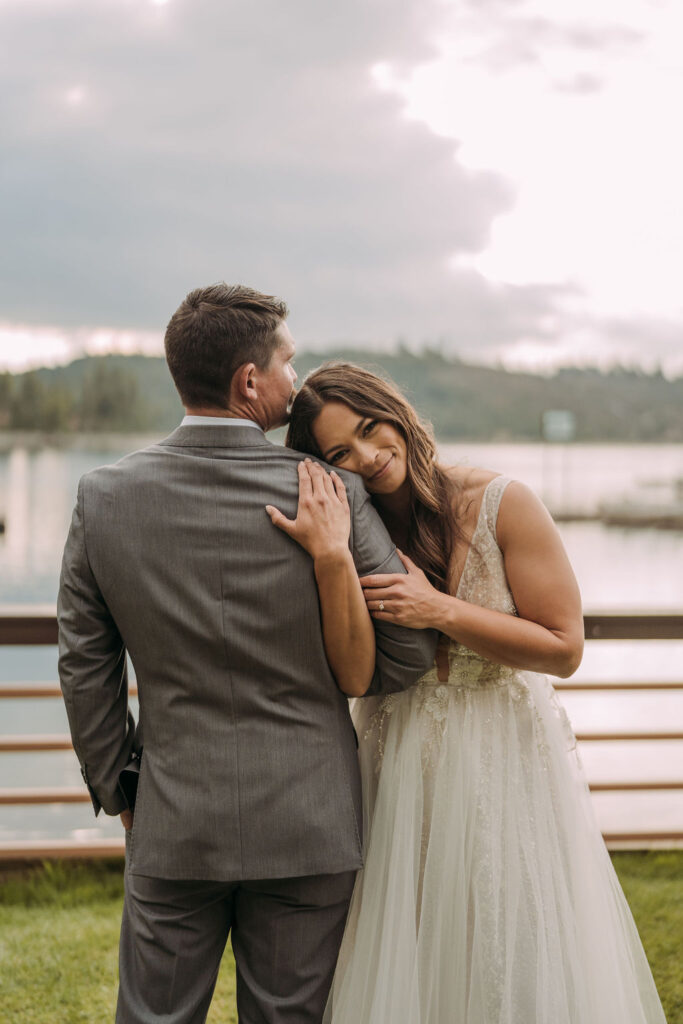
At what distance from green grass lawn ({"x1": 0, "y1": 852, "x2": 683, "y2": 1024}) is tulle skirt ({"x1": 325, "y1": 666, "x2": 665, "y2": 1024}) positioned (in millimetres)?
776

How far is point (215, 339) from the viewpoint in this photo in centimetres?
139

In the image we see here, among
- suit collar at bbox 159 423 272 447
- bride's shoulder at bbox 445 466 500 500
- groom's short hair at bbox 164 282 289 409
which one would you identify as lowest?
bride's shoulder at bbox 445 466 500 500

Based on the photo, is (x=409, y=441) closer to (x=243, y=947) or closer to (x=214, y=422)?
(x=214, y=422)

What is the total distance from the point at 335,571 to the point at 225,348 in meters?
0.40

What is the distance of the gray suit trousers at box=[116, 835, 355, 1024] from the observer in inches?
57.3

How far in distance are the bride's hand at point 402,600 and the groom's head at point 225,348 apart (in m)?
0.35

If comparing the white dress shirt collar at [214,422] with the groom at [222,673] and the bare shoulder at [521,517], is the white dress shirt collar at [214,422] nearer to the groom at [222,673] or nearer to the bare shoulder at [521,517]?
the groom at [222,673]

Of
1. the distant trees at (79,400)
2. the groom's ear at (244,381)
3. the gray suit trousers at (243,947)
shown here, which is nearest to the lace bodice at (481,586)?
the gray suit trousers at (243,947)

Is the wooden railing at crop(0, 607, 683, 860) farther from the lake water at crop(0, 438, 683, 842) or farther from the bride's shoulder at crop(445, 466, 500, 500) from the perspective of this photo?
the bride's shoulder at crop(445, 466, 500, 500)

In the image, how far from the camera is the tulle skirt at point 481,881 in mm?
1566

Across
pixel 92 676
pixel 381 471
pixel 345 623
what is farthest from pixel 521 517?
pixel 92 676

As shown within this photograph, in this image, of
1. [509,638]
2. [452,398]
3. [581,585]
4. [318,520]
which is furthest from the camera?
[581,585]

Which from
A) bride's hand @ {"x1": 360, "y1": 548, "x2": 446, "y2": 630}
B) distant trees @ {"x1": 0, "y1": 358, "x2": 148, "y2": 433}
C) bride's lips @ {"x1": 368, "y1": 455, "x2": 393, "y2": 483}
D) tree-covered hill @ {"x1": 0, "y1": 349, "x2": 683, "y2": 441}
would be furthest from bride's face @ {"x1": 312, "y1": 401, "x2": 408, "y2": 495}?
distant trees @ {"x1": 0, "y1": 358, "x2": 148, "y2": 433}

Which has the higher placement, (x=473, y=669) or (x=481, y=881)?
(x=473, y=669)
